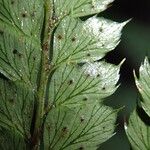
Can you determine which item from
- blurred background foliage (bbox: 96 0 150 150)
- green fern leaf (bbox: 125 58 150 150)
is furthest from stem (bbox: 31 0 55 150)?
blurred background foliage (bbox: 96 0 150 150)

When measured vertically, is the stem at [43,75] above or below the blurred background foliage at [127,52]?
above

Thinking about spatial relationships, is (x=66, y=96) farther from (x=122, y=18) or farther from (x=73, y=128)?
(x=122, y=18)

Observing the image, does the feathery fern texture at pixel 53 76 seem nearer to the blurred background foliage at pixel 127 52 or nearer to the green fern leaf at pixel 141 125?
the green fern leaf at pixel 141 125

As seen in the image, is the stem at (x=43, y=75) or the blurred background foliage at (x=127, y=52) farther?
the blurred background foliage at (x=127, y=52)

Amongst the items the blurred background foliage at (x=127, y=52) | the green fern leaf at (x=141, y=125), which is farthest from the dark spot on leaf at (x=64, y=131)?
the blurred background foliage at (x=127, y=52)

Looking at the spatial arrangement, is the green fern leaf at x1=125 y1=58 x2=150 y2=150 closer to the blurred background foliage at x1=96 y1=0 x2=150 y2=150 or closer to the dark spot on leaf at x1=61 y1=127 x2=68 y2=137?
the dark spot on leaf at x1=61 y1=127 x2=68 y2=137

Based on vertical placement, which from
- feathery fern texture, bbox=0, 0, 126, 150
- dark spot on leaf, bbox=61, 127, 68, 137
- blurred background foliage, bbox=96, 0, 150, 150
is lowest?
blurred background foliage, bbox=96, 0, 150, 150

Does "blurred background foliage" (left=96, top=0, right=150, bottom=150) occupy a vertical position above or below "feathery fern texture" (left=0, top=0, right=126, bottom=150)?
below
